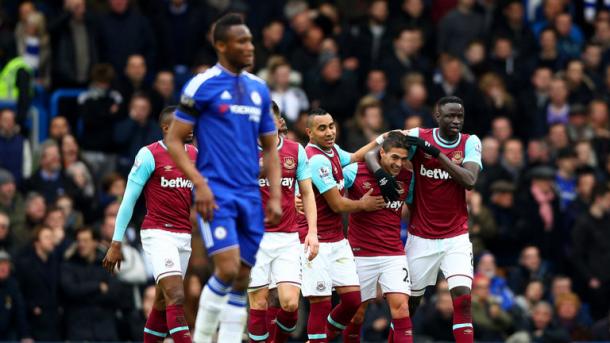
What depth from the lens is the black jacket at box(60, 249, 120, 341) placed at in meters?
20.3

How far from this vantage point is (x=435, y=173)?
15.7 metres

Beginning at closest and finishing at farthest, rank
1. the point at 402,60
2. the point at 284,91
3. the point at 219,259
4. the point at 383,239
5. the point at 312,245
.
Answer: the point at 219,259, the point at 312,245, the point at 383,239, the point at 284,91, the point at 402,60

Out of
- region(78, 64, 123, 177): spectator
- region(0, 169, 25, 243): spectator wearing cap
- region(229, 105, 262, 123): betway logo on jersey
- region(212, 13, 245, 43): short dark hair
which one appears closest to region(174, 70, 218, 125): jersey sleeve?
region(229, 105, 262, 123): betway logo on jersey

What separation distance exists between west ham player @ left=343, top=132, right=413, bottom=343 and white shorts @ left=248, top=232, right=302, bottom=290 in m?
0.95

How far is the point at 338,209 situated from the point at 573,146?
9892mm

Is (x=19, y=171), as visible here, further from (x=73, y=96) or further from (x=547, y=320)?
(x=547, y=320)

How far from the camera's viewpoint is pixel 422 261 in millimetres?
15859

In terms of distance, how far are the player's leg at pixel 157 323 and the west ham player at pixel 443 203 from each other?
8.81ft

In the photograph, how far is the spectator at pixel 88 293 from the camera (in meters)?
20.3

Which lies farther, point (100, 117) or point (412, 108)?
point (412, 108)

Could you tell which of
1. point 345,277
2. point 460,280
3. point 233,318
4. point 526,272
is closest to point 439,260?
point 460,280

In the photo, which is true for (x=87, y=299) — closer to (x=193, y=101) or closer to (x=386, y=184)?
(x=386, y=184)

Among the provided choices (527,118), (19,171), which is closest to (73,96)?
(19,171)

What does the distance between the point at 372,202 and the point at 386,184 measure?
0.44 m
